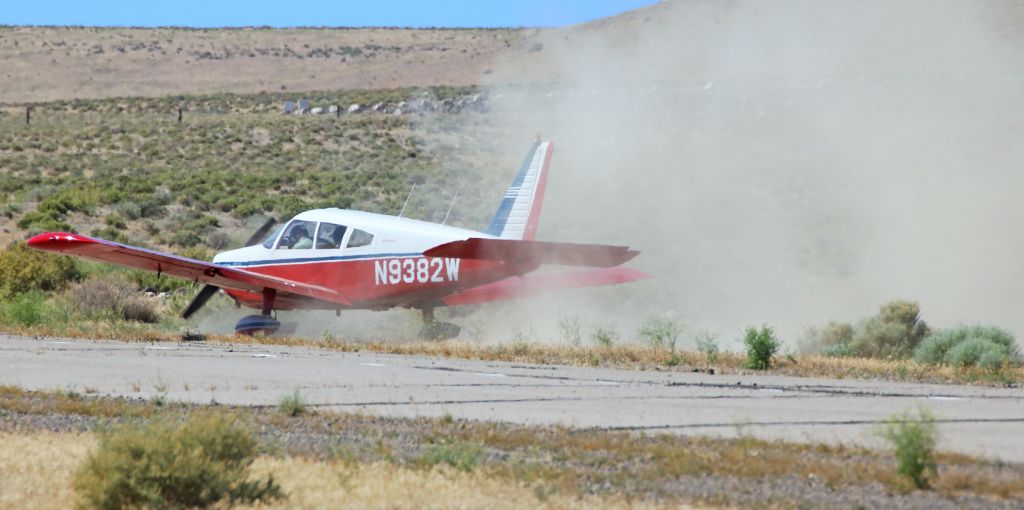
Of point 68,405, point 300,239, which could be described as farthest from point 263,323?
point 68,405

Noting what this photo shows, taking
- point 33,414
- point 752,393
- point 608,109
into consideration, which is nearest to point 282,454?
point 33,414

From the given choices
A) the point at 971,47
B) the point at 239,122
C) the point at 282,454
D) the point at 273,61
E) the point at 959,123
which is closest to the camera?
the point at 282,454

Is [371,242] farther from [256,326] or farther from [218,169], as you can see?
[218,169]

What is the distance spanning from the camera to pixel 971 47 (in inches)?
2564

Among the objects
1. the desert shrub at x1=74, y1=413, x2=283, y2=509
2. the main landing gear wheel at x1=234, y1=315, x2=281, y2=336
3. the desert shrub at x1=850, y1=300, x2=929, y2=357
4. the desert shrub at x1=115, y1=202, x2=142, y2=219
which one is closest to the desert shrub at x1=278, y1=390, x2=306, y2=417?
the desert shrub at x1=74, y1=413, x2=283, y2=509

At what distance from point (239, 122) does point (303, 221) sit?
50.6 meters

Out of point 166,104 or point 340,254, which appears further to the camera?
point 166,104

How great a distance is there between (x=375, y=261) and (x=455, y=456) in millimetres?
13234

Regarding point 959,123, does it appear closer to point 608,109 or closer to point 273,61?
point 608,109

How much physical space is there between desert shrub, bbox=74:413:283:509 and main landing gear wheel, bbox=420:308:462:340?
14589 mm

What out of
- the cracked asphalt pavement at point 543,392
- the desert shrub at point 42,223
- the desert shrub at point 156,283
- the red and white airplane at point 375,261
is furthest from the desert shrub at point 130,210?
the cracked asphalt pavement at point 543,392

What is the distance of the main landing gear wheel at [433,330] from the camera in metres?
23.0

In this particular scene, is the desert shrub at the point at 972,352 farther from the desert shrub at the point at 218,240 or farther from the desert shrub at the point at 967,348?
the desert shrub at the point at 218,240

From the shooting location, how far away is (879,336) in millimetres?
21938
